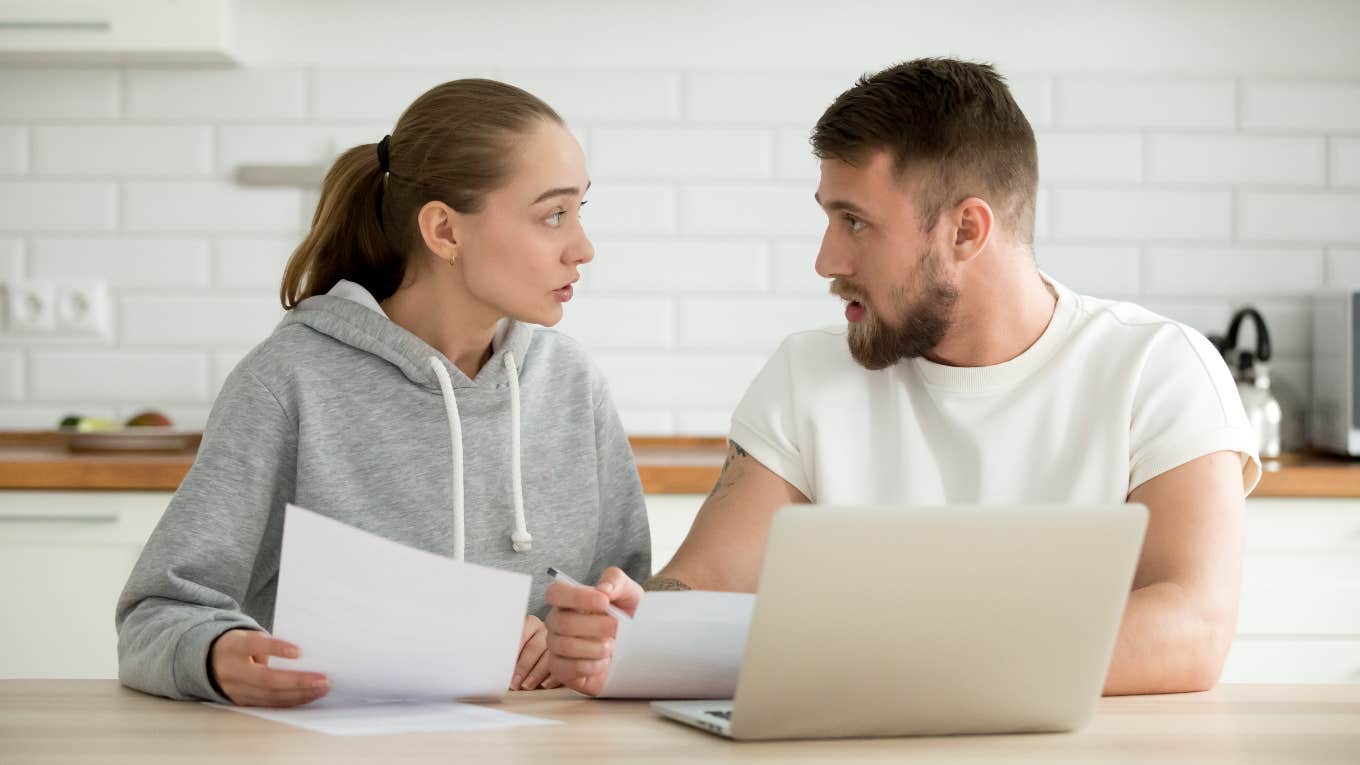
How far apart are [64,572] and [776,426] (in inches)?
51.3

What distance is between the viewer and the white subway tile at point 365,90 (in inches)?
112

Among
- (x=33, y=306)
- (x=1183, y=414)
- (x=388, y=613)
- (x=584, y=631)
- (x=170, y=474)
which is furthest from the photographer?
(x=33, y=306)

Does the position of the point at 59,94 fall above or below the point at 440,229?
above

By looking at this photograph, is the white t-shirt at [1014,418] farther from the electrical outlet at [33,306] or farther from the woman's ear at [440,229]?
the electrical outlet at [33,306]

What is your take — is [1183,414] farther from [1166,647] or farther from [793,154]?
[793,154]

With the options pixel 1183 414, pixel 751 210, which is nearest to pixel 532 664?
pixel 1183 414

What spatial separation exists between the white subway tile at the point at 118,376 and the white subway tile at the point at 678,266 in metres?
0.81

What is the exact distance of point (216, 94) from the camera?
113 inches

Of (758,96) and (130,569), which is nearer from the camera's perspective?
(130,569)

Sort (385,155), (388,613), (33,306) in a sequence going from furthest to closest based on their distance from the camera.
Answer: (33,306), (385,155), (388,613)

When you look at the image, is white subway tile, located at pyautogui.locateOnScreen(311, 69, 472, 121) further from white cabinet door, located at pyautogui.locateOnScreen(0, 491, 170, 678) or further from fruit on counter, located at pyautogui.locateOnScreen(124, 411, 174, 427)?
white cabinet door, located at pyautogui.locateOnScreen(0, 491, 170, 678)

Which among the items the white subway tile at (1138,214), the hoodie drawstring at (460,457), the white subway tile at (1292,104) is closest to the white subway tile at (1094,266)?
the white subway tile at (1138,214)

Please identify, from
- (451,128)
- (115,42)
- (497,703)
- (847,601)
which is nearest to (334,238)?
(451,128)

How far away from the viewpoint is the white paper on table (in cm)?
108
